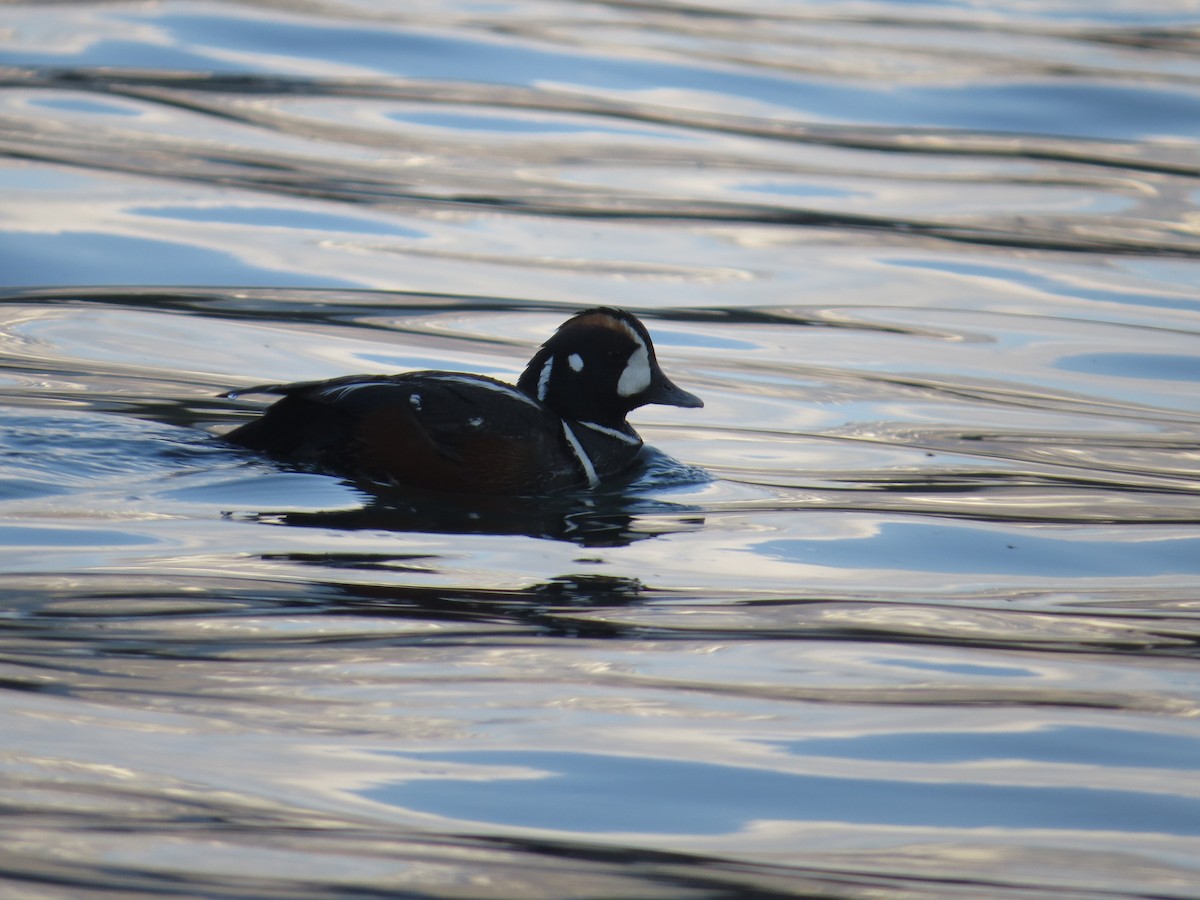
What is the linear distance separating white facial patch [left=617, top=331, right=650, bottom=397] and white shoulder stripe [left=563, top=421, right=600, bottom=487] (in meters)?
0.47

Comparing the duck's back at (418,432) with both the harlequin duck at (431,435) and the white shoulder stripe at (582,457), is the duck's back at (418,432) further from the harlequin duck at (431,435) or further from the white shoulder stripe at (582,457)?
the white shoulder stripe at (582,457)

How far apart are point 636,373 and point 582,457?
0.60m

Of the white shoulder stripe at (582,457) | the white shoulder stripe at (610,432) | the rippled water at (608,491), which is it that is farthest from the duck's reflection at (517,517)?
the white shoulder stripe at (610,432)

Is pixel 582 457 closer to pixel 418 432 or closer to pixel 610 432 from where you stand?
pixel 610 432

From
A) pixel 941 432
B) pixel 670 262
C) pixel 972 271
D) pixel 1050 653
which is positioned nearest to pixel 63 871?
pixel 1050 653

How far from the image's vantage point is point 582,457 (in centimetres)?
783

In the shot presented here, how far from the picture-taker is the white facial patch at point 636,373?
26.9 ft

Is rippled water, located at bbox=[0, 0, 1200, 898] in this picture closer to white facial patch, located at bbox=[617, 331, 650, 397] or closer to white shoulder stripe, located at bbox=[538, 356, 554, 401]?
white facial patch, located at bbox=[617, 331, 650, 397]

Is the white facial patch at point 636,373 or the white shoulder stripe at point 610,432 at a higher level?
the white facial patch at point 636,373

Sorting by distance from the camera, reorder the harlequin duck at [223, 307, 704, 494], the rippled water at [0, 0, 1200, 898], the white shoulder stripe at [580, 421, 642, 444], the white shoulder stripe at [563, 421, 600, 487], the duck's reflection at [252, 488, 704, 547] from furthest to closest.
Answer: the white shoulder stripe at [580, 421, 642, 444] < the white shoulder stripe at [563, 421, 600, 487] < the harlequin duck at [223, 307, 704, 494] < the duck's reflection at [252, 488, 704, 547] < the rippled water at [0, 0, 1200, 898]

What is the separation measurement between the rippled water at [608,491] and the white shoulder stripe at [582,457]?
0.20m

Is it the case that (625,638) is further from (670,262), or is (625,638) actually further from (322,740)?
(670,262)

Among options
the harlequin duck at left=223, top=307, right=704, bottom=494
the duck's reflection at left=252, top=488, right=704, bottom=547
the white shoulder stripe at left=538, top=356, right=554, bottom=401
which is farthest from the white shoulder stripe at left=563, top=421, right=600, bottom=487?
the white shoulder stripe at left=538, top=356, right=554, bottom=401

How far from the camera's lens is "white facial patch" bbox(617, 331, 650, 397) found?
8.20m
